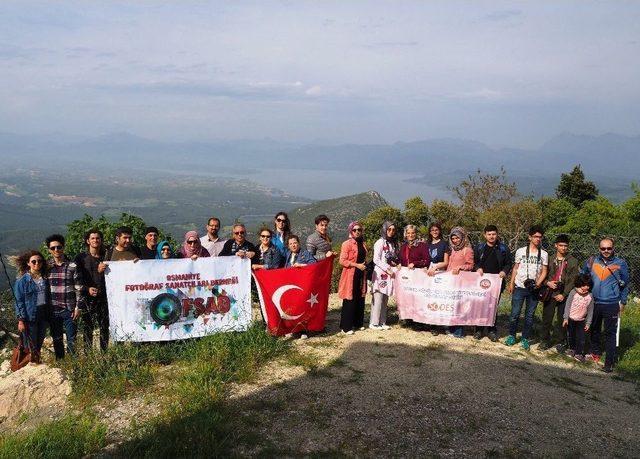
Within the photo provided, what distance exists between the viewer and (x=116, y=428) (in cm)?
562

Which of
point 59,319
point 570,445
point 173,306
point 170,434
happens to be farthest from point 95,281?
point 570,445

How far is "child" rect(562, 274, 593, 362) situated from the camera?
7699mm

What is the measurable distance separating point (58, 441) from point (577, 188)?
3838 cm

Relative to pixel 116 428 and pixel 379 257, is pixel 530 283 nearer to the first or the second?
pixel 379 257

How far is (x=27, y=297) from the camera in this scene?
6.79 m

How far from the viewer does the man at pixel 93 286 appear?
273 inches

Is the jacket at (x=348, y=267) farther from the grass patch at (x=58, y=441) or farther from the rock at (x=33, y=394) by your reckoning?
the rock at (x=33, y=394)

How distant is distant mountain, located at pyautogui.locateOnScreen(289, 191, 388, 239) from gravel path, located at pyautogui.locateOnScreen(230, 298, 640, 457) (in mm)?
57891

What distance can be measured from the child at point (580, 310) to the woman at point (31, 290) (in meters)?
7.97

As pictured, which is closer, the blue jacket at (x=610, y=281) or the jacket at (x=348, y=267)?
the blue jacket at (x=610, y=281)

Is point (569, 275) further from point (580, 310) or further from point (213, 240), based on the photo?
point (213, 240)

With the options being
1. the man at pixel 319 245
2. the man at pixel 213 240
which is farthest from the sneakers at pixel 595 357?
the man at pixel 213 240

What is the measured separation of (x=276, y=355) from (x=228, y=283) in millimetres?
1410

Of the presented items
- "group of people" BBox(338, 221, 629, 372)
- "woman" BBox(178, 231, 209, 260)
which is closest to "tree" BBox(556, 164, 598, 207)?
"group of people" BBox(338, 221, 629, 372)
